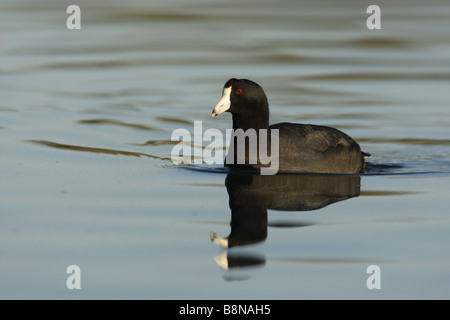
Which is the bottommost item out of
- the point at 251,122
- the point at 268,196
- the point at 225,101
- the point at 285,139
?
the point at 268,196

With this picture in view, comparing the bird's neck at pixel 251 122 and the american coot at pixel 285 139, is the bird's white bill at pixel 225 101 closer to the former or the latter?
the american coot at pixel 285 139

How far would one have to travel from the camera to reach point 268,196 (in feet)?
22.9

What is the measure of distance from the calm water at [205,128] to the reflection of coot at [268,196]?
18mm

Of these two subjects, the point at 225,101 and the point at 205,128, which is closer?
the point at 225,101

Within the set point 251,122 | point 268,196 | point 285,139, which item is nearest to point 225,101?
point 251,122

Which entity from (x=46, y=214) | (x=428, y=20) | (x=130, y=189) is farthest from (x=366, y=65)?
(x=46, y=214)

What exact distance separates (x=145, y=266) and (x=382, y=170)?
155 inches

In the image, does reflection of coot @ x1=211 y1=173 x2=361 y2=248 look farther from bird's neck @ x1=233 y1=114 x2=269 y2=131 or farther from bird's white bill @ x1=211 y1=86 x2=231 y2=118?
bird's white bill @ x1=211 y1=86 x2=231 y2=118

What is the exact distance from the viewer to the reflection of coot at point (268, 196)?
5.91 m

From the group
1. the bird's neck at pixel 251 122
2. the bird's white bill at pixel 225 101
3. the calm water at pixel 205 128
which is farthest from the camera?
the bird's neck at pixel 251 122

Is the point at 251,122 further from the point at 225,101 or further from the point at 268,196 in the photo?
the point at 268,196

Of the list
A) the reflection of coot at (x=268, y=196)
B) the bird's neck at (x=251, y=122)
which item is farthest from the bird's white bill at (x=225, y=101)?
the reflection of coot at (x=268, y=196)

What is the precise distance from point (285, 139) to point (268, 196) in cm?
108

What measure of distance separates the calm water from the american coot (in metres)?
0.19
